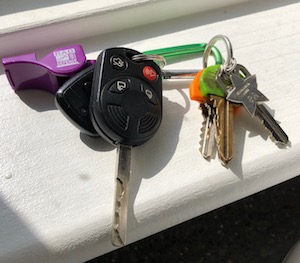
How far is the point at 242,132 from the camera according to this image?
1.38 feet

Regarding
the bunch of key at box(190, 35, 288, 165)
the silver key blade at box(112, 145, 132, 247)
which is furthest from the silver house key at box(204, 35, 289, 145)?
the silver key blade at box(112, 145, 132, 247)

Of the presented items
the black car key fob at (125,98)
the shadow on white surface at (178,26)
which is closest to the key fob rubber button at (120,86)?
the black car key fob at (125,98)

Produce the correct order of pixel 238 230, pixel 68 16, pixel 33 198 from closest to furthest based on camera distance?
pixel 33 198, pixel 68 16, pixel 238 230

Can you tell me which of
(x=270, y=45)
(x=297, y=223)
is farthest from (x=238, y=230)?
(x=270, y=45)

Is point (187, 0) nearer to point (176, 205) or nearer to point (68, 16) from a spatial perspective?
point (68, 16)

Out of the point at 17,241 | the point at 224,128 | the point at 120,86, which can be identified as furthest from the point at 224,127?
the point at 17,241

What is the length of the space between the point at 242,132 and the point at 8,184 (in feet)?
0.72

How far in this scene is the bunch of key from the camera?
1.33 feet

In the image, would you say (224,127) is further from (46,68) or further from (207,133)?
(46,68)

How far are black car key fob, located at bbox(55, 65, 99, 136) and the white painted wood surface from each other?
22 millimetres

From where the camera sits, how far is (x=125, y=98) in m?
0.38

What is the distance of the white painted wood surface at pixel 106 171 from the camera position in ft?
1.13

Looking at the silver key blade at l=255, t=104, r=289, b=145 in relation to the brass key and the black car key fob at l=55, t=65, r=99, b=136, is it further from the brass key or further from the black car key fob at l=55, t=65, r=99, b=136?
the black car key fob at l=55, t=65, r=99, b=136

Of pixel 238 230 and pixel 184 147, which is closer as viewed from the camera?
pixel 184 147
